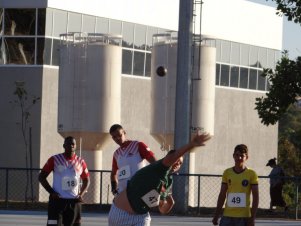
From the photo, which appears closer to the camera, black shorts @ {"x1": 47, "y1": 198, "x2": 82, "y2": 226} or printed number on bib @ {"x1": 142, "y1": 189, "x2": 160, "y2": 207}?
printed number on bib @ {"x1": 142, "y1": 189, "x2": 160, "y2": 207}

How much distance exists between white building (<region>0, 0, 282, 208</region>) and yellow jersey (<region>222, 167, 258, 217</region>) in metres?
27.2

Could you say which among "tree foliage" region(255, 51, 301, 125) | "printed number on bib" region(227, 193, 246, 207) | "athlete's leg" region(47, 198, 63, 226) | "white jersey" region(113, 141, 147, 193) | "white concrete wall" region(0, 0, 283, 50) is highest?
"white concrete wall" region(0, 0, 283, 50)

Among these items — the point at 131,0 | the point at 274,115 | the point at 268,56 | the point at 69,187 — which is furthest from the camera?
the point at 268,56

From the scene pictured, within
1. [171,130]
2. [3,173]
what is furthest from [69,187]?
[3,173]

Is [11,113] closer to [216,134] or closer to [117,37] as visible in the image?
[117,37]

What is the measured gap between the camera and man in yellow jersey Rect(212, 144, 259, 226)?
1569 cm

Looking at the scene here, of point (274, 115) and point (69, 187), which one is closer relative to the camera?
point (69, 187)

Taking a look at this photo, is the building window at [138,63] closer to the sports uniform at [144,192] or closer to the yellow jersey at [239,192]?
the yellow jersey at [239,192]

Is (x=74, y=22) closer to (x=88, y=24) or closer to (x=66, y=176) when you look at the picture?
(x=88, y=24)

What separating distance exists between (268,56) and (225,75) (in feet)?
16.8

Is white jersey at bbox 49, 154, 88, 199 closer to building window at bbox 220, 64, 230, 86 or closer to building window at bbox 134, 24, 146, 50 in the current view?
building window at bbox 134, 24, 146, 50

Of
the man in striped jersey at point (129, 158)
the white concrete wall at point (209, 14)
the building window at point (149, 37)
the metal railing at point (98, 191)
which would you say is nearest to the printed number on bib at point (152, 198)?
the man in striped jersey at point (129, 158)

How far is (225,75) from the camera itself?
58688 mm

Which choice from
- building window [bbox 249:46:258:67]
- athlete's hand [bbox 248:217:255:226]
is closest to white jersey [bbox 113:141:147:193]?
athlete's hand [bbox 248:217:255:226]
